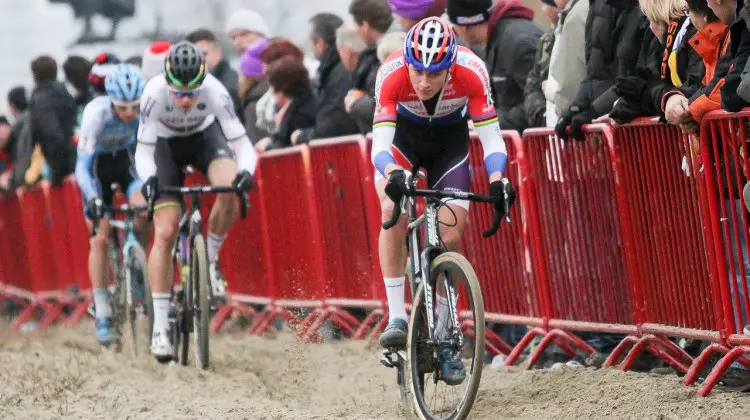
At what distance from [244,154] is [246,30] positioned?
4546mm

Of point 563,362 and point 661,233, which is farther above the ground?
point 661,233

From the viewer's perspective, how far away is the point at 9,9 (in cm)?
2547

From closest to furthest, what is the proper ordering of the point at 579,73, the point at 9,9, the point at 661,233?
the point at 661,233, the point at 579,73, the point at 9,9

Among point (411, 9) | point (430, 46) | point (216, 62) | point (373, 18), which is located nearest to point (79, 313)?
point (216, 62)

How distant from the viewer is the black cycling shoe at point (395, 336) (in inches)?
314

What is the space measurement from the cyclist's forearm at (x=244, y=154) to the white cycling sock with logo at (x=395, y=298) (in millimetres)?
2747

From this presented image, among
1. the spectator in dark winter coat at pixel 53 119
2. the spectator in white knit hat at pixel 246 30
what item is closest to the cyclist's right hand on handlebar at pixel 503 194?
the spectator in white knit hat at pixel 246 30

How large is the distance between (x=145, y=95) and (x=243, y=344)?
2455 millimetres

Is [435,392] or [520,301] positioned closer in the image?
[435,392]

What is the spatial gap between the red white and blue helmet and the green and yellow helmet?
303 cm

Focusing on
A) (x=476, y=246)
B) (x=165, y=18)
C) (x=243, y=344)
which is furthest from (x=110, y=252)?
(x=165, y=18)

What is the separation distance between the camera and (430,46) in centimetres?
763

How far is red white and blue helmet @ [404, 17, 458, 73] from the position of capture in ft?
25.0

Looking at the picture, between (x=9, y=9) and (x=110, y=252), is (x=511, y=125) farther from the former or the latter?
(x=9, y=9)
